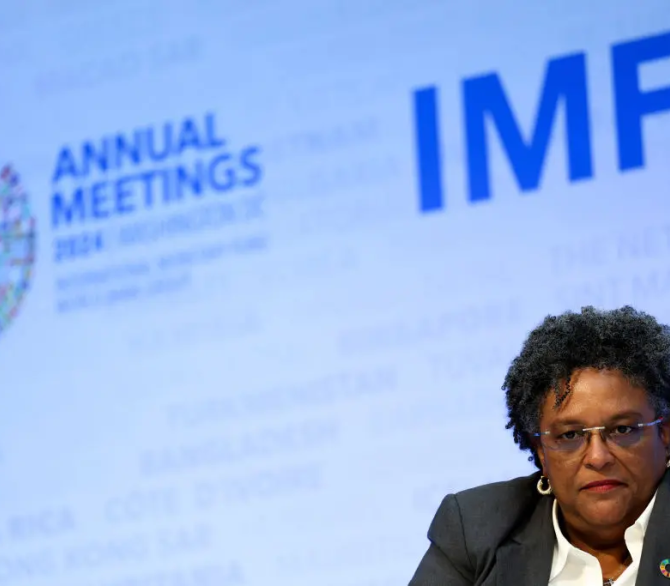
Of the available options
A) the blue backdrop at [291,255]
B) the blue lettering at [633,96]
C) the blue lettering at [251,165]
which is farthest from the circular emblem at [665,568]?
the blue lettering at [251,165]

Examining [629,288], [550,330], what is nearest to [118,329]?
[629,288]

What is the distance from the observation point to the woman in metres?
1.84

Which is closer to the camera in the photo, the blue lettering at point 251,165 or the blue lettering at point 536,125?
the blue lettering at point 536,125

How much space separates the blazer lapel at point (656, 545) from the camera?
1.79 meters

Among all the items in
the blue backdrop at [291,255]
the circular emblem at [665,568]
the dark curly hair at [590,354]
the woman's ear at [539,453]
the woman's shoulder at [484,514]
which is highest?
the blue backdrop at [291,255]

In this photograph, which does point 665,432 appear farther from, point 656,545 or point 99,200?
point 99,200

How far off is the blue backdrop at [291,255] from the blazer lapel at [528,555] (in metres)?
1.17

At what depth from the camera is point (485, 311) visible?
3.32 metres

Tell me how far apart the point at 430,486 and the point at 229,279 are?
932mm

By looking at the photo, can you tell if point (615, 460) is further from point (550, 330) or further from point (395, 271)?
point (395, 271)

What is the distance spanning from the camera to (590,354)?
1877mm

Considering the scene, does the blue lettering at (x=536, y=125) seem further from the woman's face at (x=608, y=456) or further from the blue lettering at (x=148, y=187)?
the woman's face at (x=608, y=456)

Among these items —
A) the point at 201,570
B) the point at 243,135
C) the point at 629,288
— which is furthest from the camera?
the point at 243,135

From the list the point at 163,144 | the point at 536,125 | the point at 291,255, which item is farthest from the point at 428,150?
the point at 163,144
